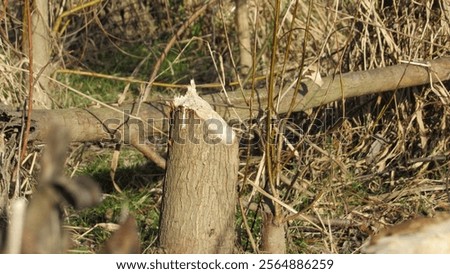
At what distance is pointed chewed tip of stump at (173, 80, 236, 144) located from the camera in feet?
9.53

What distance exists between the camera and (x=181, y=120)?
294cm

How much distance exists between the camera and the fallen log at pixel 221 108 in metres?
3.23

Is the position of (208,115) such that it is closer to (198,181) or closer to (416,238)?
(198,181)

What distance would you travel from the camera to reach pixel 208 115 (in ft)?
9.55

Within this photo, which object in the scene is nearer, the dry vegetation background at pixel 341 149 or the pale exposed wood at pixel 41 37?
the dry vegetation background at pixel 341 149

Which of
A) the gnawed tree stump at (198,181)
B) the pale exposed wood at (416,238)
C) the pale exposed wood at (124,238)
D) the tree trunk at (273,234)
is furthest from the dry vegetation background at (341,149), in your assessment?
the pale exposed wood at (124,238)

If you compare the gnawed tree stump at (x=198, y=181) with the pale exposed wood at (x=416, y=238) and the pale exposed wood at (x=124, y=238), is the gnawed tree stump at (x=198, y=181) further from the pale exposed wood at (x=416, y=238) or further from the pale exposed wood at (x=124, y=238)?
the pale exposed wood at (x=124, y=238)

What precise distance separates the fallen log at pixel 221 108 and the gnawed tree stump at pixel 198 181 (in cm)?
32

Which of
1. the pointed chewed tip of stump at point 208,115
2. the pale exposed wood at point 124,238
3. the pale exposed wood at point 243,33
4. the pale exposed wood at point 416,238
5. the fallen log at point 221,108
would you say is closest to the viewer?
the pale exposed wood at point 124,238

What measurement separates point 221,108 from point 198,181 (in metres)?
0.73

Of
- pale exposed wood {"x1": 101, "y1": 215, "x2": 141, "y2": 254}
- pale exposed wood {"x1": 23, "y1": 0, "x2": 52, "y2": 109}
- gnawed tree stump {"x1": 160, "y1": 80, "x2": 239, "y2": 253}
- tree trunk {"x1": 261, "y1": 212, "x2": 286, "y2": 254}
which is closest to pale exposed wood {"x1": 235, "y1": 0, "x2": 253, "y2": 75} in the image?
pale exposed wood {"x1": 23, "y1": 0, "x2": 52, "y2": 109}

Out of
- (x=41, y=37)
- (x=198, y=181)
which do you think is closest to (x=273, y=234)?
(x=198, y=181)

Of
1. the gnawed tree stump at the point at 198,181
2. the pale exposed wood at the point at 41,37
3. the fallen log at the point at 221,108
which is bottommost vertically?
the gnawed tree stump at the point at 198,181

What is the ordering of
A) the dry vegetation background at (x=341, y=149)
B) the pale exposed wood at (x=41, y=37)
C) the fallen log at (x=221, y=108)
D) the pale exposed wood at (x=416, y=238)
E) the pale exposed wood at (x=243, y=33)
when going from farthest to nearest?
the pale exposed wood at (x=243, y=33), the pale exposed wood at (x=41, y=37), the dry vegetation background at (x=341, y=149), the fallen log at (x=221, y=108), the pale exposed wood at (x=416, y=238)
